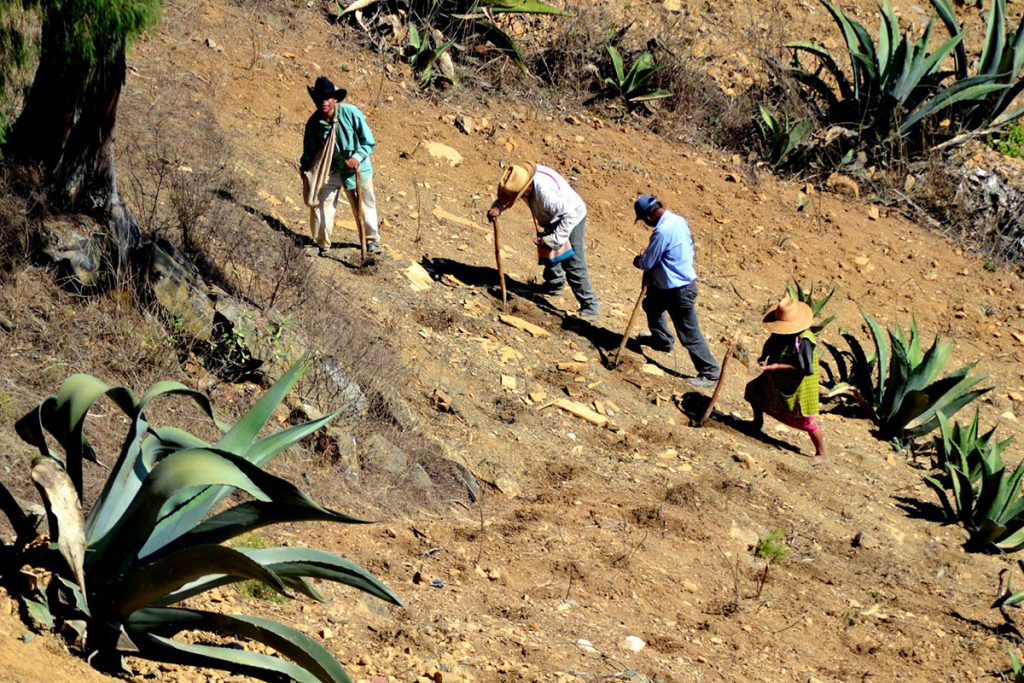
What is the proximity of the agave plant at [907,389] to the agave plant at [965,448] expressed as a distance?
16.3 inches

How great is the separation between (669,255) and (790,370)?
1.43 metres

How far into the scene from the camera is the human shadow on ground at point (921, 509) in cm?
848

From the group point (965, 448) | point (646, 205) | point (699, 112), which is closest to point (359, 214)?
point (646, 205)

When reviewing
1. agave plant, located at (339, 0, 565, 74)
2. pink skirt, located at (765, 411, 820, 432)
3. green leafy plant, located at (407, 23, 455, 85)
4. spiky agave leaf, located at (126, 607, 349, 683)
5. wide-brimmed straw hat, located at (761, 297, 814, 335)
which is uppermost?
agave plant, located at (339, 0, 565, 74)

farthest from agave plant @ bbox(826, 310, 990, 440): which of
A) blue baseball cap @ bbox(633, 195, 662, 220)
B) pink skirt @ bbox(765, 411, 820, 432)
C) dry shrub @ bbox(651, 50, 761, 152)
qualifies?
dry shrub @ bbox(651, 50, 761, 152)

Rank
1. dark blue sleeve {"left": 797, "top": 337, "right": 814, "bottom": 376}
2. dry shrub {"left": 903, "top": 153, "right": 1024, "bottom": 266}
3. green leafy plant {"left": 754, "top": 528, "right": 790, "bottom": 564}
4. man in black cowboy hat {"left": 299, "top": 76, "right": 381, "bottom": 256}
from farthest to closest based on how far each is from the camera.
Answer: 1. dry shrub {"left": 903, "top": 153, "right": 1024, "bottom": 266}
2. man in black cowboy hat {"left": 299, "top": 76, "right": 381, "bottom": 256}
3. dark blue sleeve {"left": 797, "top": 337, "right": 814, "bottom": 376}
4. green leafy plant {"left": 754, "top": 528, "right": 790, "bottom": 564}

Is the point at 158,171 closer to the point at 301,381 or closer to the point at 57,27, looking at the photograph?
the point at 301,381

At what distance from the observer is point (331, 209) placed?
962 centimetres

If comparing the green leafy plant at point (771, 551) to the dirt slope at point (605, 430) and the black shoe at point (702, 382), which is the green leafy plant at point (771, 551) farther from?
the black shoe at point (702, 382)

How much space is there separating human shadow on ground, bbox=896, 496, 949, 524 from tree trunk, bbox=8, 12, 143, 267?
5.92 meters

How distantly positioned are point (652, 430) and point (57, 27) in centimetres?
523

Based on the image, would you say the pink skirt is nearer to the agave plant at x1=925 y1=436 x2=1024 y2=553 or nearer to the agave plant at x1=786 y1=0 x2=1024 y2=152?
the agave plant at x1=925 y1=436 x2=1024 y2=553

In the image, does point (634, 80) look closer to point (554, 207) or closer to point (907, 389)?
point (554, 207)

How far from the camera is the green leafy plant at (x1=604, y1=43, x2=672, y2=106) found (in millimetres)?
14195
